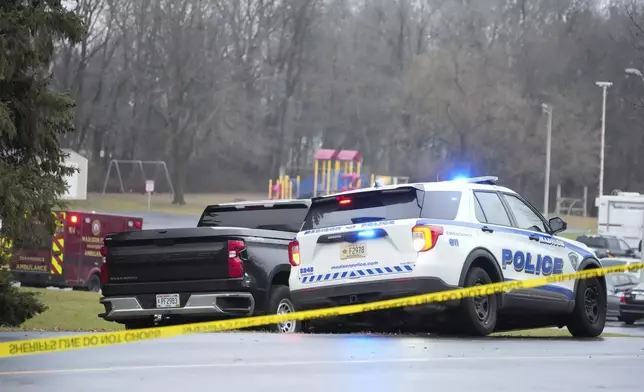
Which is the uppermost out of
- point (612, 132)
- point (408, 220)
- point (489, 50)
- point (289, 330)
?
point (489, 50)

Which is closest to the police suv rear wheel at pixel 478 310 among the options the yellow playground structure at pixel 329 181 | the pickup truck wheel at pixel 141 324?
the pickup truck wheel at pixel 141 324

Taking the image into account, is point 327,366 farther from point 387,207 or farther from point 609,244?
point 609,244

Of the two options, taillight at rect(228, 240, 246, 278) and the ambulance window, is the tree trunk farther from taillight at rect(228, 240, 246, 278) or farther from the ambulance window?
taillight at rect(228, 240, 246, 278)

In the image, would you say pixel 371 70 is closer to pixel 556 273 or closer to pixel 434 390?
pixel 556 273

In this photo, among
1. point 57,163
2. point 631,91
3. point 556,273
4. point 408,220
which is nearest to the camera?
point 408,220

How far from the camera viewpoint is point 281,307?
46.8ft

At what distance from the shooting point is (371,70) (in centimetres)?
8162

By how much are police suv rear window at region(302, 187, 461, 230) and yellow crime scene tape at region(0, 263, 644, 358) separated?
88cm

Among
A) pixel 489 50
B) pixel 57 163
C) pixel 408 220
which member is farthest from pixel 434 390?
pixel 489 50

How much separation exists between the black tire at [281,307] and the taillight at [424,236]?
2740mm

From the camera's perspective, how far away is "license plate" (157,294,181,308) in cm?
1366

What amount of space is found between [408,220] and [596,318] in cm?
345

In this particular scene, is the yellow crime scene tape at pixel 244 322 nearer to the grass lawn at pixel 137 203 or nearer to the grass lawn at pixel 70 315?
the grass lawn at pixel 70 315

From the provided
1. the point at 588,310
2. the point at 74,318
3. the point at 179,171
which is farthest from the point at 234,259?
the point at 179,171
